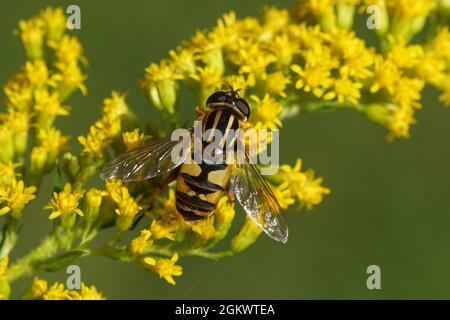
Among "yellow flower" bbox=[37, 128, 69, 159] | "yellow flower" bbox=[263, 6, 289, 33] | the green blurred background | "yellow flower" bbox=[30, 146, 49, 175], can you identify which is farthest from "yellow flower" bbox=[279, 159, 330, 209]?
the green blurred background

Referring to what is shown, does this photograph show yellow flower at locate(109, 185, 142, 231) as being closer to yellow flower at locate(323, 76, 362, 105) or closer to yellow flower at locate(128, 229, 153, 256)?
yellow flower at locate(128, 229, 153, 256)

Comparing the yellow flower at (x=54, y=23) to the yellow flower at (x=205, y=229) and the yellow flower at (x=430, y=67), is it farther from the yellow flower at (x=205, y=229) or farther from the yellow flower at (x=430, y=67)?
the yellow flower at (x=430, y=67)

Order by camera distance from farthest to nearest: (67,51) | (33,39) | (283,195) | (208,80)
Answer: (33,39) → (67,51) → (208,80) → (283,195)

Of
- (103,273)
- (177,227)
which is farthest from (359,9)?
(103,273)

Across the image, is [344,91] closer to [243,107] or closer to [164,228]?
[243,107]

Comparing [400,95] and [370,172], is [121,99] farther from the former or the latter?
[370,172]

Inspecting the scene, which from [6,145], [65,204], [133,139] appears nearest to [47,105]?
[6,145]
